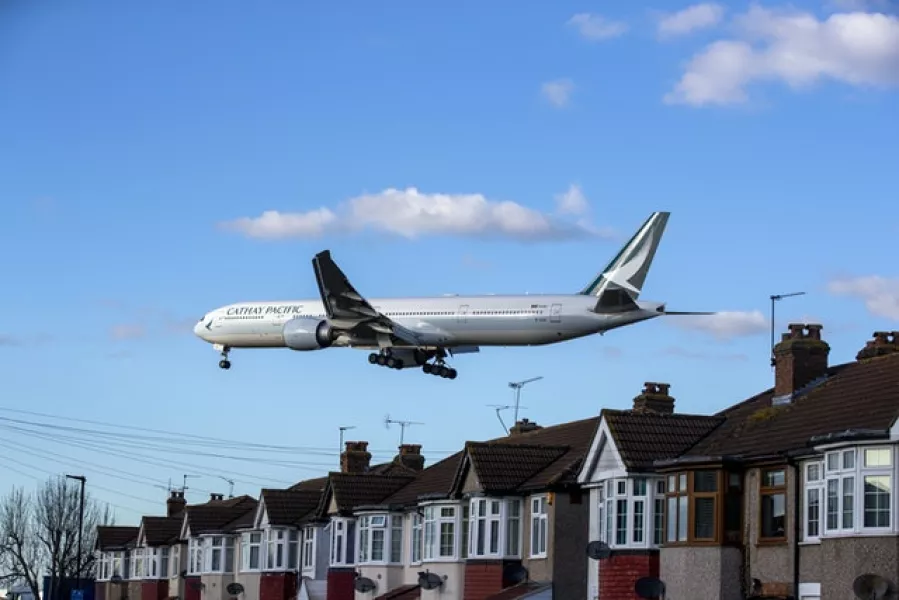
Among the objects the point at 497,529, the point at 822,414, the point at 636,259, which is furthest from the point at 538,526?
the point at 636,259

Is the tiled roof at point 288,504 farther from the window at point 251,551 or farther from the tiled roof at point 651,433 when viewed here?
the tiled roof at point 651,433

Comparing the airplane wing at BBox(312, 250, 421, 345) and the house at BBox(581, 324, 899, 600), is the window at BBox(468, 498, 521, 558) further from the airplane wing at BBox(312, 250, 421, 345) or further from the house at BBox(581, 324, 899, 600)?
the airplane wing at BBox(312, 250, 421, 345)


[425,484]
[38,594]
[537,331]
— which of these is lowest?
[38,594]

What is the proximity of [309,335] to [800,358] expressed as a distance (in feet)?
102

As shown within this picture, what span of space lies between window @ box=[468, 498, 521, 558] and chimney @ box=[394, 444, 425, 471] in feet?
66.8

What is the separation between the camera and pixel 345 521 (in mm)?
62844

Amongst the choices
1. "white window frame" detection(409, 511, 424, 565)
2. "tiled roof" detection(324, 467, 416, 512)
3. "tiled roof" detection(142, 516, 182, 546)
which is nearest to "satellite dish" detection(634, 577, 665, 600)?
"white window frame" detection(409, 511, 424, 565)

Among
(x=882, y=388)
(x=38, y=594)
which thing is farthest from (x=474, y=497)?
(x=38, y=594)

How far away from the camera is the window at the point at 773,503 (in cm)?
3900

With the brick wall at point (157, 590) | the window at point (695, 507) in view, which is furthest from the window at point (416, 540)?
the brick wall at point (157, 590)

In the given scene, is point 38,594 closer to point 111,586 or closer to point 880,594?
point 111,586

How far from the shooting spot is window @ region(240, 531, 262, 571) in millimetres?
72188

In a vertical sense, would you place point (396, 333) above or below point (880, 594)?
above

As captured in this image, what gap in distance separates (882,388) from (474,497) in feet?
54.0
